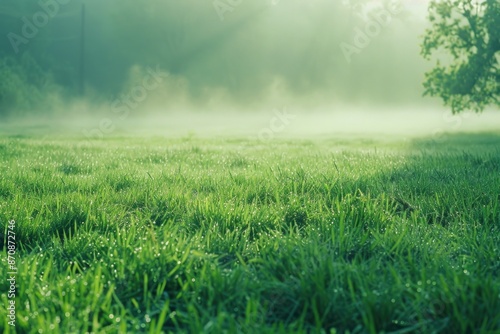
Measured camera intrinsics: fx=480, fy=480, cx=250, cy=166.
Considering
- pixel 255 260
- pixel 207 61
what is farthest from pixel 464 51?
pixel 207 61

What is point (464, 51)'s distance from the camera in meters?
24.0

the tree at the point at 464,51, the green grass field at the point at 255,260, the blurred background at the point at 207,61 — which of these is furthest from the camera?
the blurred background at the point at 207,61

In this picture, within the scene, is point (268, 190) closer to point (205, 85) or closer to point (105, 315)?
point (105, 315)

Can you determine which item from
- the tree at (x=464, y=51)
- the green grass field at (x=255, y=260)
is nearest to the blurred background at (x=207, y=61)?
the tree at (x=464, y=51)

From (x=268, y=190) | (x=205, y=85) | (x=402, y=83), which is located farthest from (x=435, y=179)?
(x=402, y=83)

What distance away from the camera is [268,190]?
14.0ft

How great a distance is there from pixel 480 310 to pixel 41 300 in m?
1.68

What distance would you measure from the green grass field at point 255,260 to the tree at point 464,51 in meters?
20.6

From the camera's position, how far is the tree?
2297 cm

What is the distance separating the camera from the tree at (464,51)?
2297 cm

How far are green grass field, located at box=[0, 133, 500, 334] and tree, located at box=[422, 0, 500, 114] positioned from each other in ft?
67.7

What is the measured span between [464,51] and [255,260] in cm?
2501

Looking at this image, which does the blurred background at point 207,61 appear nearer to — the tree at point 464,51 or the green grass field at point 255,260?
the tree at point 464,51

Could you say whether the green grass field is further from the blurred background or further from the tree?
the blurred background
